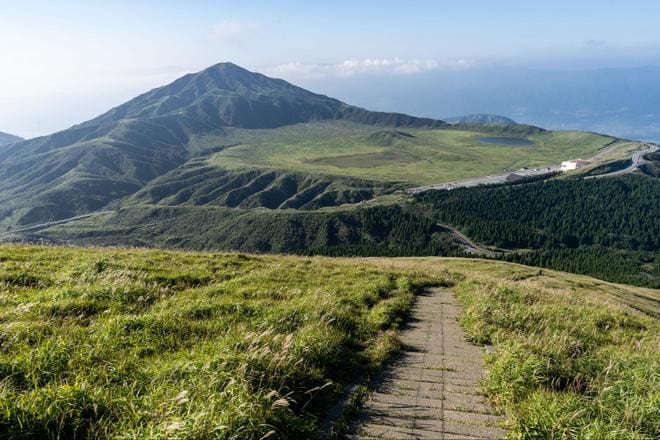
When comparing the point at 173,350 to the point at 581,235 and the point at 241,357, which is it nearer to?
the point at 241,357

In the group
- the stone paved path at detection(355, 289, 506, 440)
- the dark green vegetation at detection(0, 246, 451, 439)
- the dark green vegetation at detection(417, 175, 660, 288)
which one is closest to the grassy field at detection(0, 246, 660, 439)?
the dark green vegetation at detection(0, 246, 451, 439)

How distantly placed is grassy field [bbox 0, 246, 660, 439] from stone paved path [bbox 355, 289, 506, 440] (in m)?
0.53

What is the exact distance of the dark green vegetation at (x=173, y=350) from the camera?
5910 millimetres

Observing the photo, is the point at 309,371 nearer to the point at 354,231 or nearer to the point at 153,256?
the point at 153,256

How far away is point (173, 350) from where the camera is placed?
929 centimetres

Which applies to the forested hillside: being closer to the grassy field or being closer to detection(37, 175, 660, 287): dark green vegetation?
detection(37, 175, 660, 287): dark green vegetation

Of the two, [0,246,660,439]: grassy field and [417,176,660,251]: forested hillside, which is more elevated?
[0,246,660,439]: grassy field

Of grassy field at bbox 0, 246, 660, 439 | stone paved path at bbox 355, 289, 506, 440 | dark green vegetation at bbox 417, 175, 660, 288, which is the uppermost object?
grassy field at bbox 0, 246, 660, 439

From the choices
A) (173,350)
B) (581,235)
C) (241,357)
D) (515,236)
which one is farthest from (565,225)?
(241,357)

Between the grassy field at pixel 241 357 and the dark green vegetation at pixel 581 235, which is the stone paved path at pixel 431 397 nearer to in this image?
the grassy field at pixel 241 357

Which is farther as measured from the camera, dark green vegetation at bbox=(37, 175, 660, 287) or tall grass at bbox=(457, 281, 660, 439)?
dark green vegetation at bbox=(37, 175, 660, 287)

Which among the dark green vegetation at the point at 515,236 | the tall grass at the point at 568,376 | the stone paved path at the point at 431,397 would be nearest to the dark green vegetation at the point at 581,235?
the dark green vegetation at the point at 515,236

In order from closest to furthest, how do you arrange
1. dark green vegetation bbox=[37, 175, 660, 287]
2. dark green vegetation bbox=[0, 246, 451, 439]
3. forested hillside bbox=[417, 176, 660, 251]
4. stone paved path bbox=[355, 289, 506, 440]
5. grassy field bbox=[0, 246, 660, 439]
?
dark green vegetation bbox=[0, 246, 451, 439]
grassy field bbox=[0, 246, 660, 439]
stone paved path bbox=[355, 289, 506, 440]
dark green vegetation bbox=[37, 175, 660, 287]
forested hillside bbox=[417, 176, 660, 251]

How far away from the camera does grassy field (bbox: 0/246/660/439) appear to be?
20.0 feet
